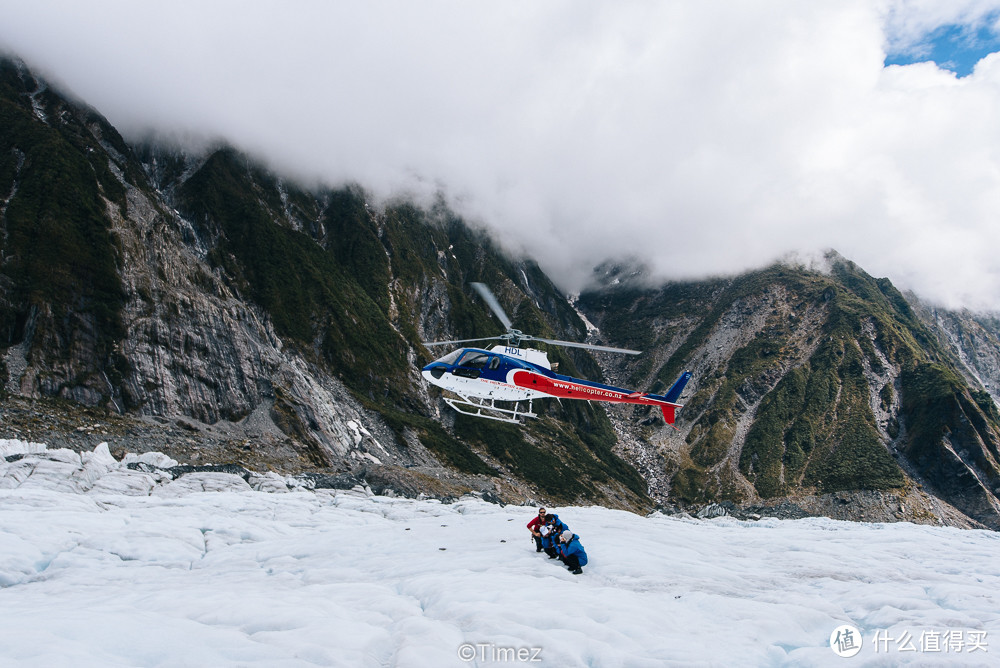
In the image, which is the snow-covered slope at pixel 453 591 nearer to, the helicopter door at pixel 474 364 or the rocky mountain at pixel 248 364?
the helicopter door at pixel 474 364

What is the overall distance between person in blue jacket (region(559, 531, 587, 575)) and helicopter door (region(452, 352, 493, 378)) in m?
21.7

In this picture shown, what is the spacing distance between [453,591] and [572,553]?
16.0 ft

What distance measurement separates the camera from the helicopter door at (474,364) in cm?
3738

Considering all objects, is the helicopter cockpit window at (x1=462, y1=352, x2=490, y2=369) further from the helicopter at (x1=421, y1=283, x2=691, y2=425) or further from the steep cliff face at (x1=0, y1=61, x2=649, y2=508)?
the steep cliff face at (x1=0, y1=61, x2=649, y2=508)

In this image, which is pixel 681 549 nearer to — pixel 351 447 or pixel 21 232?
pixel 351 447

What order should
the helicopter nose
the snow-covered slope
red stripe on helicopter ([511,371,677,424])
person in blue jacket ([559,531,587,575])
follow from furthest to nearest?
red stripe on helicopter ([511,371,677,424]) < the helicopter nose < person in blue jacket ([559,531,587,575]) < the snow-covered slope

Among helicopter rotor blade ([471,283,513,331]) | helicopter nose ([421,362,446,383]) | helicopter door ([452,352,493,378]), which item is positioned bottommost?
helicopter nose ([421,362,446,383])

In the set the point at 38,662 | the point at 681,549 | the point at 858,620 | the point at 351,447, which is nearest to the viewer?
the point at 38,662

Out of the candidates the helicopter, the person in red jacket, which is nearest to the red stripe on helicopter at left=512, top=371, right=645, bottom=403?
the helicopter

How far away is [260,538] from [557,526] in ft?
46.7

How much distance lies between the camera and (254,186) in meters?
187

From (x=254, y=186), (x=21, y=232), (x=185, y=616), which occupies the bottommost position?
(x=185, y=616)

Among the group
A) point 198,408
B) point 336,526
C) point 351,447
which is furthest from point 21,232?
point 336,526

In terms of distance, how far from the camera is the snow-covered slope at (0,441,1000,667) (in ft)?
29.3
